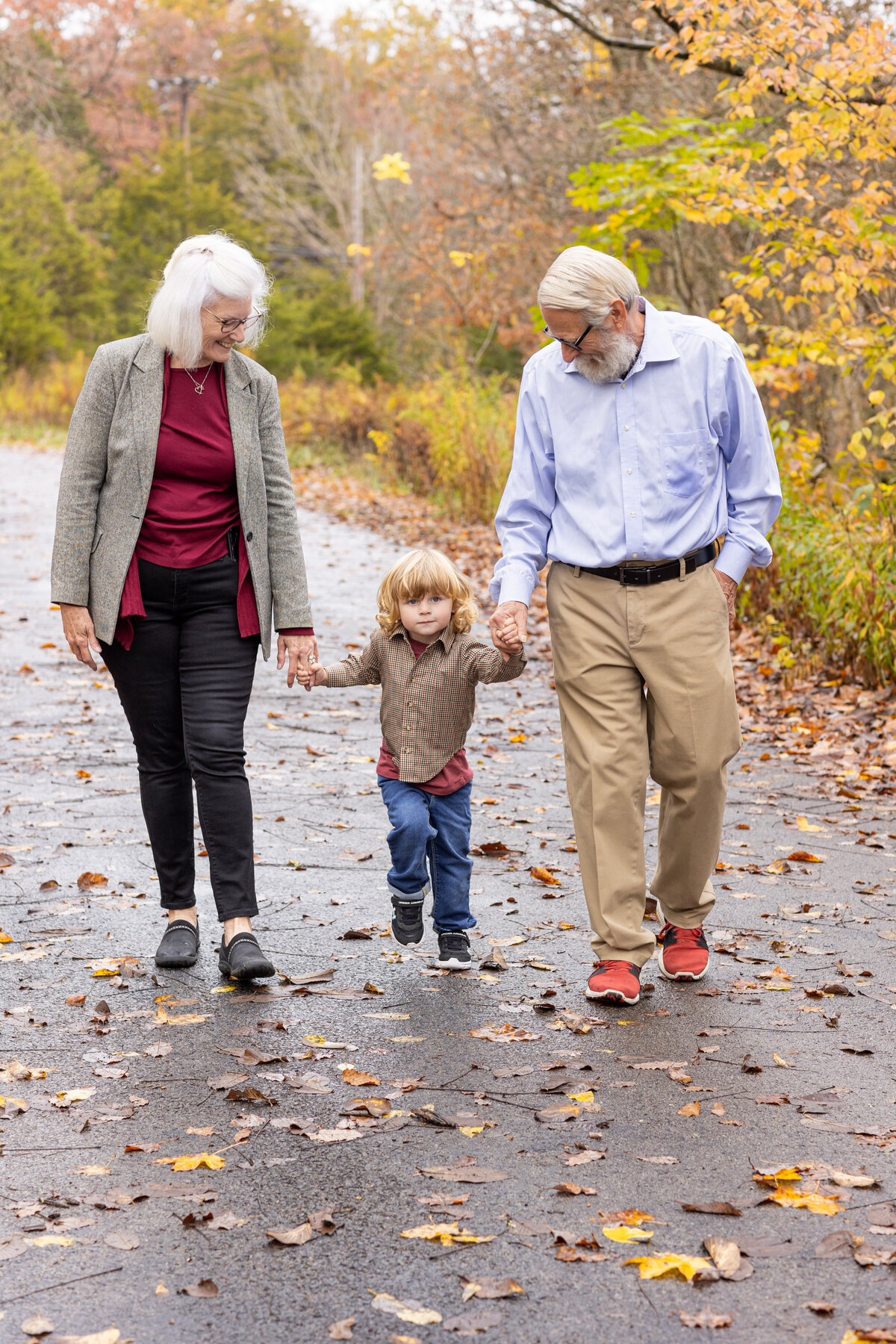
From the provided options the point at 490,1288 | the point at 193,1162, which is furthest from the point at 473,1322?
the point at 193,1162

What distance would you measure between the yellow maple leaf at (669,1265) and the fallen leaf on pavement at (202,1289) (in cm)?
76

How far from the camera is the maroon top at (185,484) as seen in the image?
4.25 meters

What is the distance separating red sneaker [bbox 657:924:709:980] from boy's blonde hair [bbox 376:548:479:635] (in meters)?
1.13

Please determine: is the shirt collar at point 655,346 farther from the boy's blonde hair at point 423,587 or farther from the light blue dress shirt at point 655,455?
the boy's blonde hair at point 423,587

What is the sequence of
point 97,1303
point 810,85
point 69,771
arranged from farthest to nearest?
point 810,85, point 69,771, point 97,1303

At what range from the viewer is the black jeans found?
14.2ft

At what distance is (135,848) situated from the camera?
5.80 metres

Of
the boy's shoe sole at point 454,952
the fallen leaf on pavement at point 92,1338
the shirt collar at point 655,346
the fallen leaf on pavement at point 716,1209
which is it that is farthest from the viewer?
the boy's shoe sole at point 454,952

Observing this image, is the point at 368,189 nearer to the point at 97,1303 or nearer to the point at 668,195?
the point at 668,195

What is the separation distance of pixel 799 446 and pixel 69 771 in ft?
16.5

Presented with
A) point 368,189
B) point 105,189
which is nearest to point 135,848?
point 368,189

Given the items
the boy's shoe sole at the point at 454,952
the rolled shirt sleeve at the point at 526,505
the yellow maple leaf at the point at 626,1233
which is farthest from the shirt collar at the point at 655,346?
the yellow maple leaf at the point at 626,1233

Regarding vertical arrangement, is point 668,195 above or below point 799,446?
above

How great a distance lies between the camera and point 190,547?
4.30 metres
